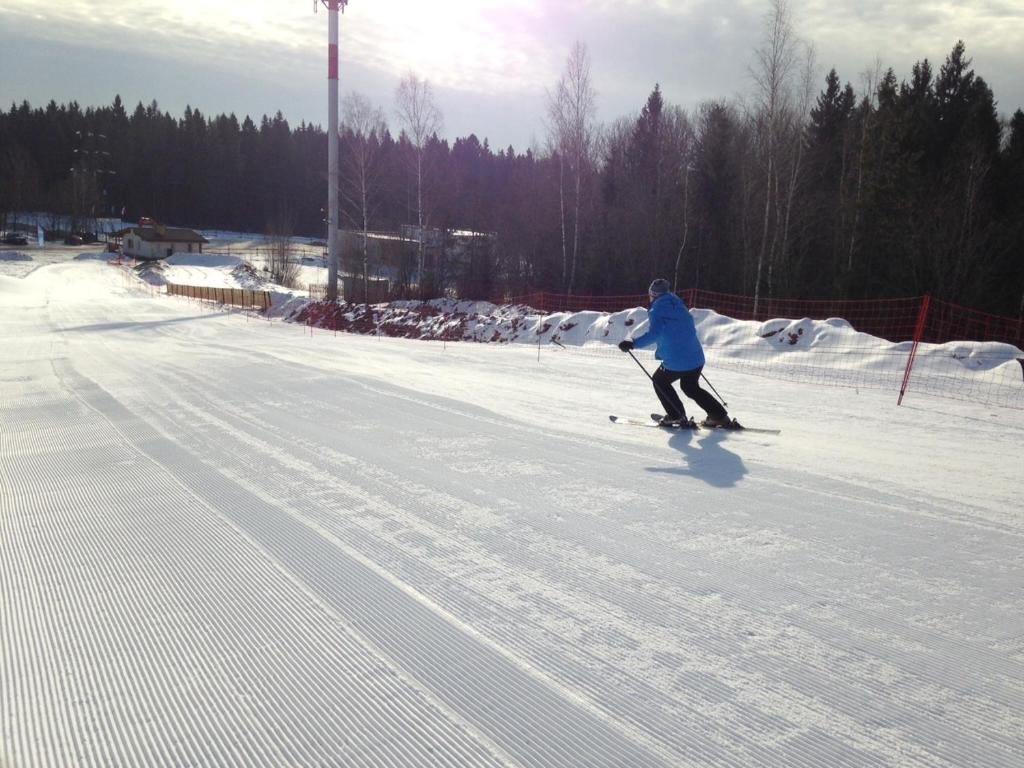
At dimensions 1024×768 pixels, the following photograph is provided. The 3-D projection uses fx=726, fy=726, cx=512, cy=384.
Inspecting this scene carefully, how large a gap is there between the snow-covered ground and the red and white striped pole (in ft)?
81.8

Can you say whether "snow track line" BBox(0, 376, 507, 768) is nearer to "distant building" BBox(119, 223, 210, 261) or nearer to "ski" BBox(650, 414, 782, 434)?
"ski" BBox(650, 414, 782, 434)

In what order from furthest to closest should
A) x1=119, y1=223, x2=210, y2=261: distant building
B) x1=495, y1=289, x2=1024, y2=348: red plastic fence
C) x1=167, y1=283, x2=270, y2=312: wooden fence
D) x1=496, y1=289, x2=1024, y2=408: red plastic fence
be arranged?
x1=119, y1=223, x2=210, y2=261: distant building → x1=167, y1=283, x2=270, y2=312: wooden fence → x1=495, y1=289, x2=1024, y2=348: red plastic fence → x1=496, y1=289, x2=1024, y2=408: red plastic fence

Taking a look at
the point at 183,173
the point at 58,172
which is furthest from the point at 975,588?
the point at 58,172

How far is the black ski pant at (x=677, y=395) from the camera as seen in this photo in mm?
7274

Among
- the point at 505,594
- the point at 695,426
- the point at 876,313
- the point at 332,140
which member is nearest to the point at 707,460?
the point at 695,426

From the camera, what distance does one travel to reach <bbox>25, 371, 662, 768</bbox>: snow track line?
7.83ft

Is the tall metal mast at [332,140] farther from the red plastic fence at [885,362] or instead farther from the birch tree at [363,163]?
the red plastic fence at [885,362]

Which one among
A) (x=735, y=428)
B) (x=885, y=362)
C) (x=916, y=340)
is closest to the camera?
(x=735, y=428)

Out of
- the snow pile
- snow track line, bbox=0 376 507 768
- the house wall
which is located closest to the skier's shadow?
snow track line, bbox=0 376 507 768

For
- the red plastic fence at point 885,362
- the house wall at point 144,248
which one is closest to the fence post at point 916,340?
the red plastic fence at point 885,362

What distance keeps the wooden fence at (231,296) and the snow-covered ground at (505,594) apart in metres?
29.0

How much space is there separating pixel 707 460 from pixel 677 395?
4.60 ft

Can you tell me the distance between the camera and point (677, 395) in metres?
7.39

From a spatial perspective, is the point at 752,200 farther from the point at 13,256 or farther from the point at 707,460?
the point at 13,256
